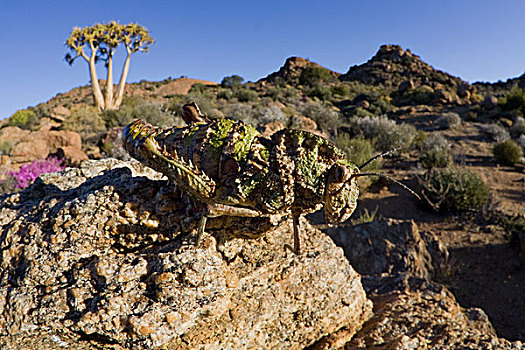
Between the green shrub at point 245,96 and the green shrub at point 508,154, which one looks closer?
the green shrub at point 508,154

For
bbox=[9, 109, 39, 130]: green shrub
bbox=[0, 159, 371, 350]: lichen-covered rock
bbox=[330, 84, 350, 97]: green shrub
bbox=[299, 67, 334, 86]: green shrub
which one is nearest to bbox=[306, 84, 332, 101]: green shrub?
bbox=[330, 84, 350, 97]: green shrub

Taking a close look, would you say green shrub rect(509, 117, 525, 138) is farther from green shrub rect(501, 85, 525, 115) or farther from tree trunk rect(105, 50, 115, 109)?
tree trunk rect(105, 50, 115, 109)

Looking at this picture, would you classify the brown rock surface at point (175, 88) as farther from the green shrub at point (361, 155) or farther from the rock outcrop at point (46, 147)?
the green shrub at point (361, 155)

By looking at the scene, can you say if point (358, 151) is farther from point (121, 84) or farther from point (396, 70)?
point (396, 70)

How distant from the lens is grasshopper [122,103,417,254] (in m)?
1.83

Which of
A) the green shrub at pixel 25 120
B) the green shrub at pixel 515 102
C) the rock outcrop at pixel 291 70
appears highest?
the rock outcrop at pixel 291 70

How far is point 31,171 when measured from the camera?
30.1 ft

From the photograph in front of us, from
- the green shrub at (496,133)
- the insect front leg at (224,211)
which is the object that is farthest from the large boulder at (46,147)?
the green shrub at (496,133)

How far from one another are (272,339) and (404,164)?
1219 centimetres

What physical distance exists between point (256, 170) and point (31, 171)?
9713mm

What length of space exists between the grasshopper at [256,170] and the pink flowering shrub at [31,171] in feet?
27.1

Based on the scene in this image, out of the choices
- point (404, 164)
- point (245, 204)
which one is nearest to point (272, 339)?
point (245, 204)

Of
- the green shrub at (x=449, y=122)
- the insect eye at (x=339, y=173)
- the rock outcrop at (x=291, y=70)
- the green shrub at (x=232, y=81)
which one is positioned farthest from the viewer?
the rock outcrop at (x=291, y=70)

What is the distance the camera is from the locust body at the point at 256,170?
1829mm
